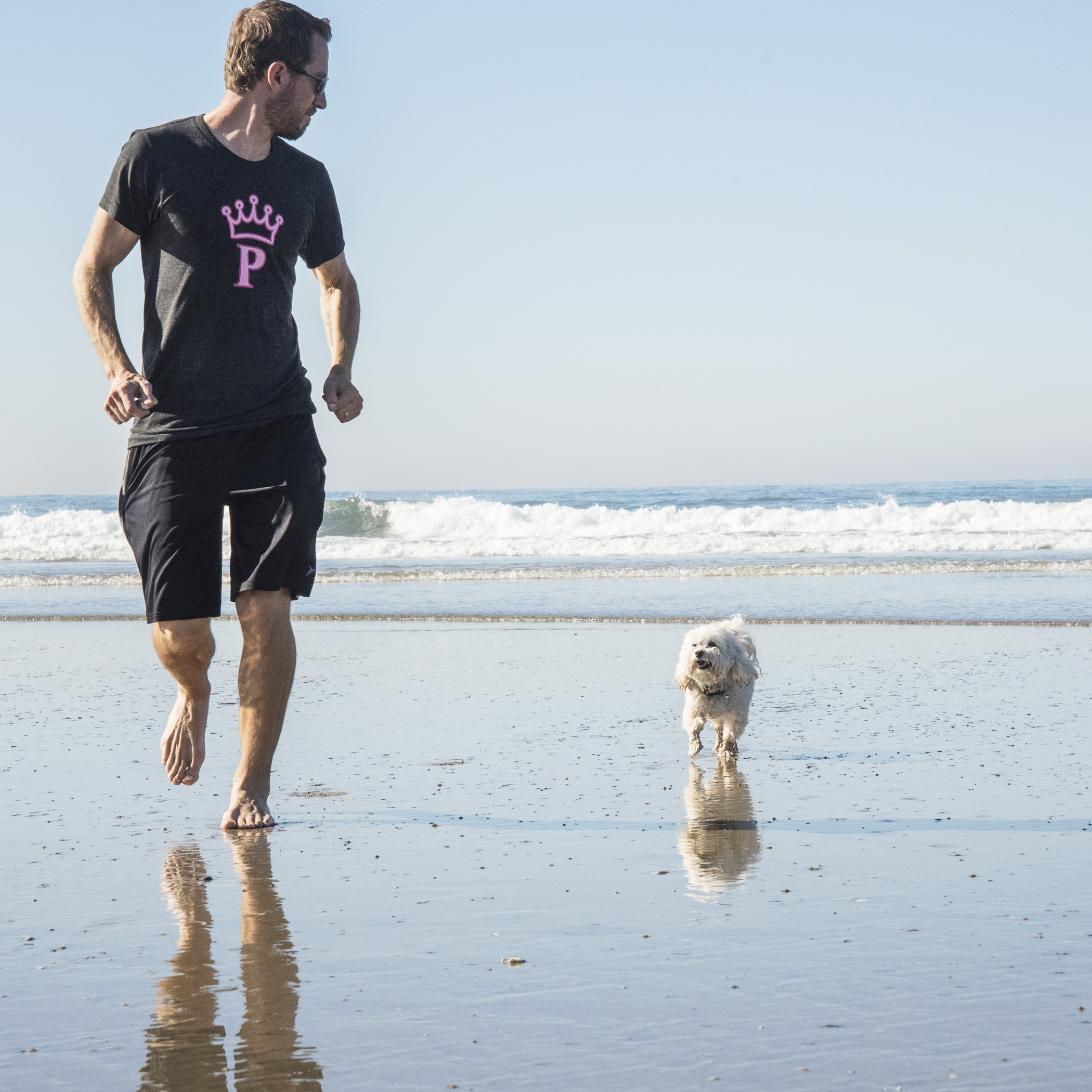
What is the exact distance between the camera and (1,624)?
11508 mm

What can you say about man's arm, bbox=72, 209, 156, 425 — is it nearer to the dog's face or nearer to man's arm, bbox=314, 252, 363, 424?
man's arm, bbox=314, 252, 363, 424

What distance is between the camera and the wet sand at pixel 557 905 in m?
2.03

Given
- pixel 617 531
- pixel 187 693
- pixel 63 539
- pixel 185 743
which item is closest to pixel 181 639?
pixel 187 693

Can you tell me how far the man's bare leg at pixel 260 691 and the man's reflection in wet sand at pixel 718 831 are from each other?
3.92 feet

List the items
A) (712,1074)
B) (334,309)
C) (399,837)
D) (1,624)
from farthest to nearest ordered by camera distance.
A: (1,624) < (334,309) < (399,837) < (712,1074)

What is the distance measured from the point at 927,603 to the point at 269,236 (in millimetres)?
9557

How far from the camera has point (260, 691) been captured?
3.56 metres

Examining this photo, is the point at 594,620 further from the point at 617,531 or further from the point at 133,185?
the point at 617,531

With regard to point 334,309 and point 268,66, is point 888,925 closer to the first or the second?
point 334,309

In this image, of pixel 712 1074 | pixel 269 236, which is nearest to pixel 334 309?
pixel 269 236

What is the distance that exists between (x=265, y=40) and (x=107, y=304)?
806 mm

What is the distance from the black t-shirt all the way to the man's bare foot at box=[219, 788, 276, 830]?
1.05 metres

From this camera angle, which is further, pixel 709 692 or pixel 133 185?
pixel 709 692

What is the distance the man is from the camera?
128 inches
